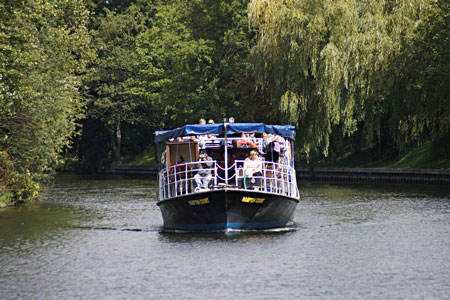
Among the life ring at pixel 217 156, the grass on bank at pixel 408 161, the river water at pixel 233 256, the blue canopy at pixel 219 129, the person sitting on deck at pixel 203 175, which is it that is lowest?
the river water at pixel 233 256

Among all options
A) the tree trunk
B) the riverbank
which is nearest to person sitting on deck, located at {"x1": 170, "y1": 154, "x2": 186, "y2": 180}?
the riverbank

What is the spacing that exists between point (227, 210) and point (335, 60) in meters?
22.8

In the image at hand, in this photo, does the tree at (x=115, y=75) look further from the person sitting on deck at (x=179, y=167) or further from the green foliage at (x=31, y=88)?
the person sitting on deck at (x=179, y=167)

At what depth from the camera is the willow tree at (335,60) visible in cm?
4653

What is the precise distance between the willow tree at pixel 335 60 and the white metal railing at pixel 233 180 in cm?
1825

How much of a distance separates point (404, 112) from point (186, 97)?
27.2 metres

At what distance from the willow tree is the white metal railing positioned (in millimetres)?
18252

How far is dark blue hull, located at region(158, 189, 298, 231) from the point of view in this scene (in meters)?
25.3

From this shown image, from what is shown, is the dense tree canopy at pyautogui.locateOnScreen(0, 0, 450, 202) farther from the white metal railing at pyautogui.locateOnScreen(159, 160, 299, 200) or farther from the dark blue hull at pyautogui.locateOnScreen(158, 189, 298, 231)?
the dark blue hull at pyautogui.locateOnScreen(158, 189, 298, 231)

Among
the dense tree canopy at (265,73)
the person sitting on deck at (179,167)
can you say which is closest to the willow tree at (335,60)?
the dense tree canopy at (265,73)

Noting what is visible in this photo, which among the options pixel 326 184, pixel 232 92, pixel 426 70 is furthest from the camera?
pixel 232 92

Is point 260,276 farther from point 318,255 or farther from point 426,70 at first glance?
point 426,70

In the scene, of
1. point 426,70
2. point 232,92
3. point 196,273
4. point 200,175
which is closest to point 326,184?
point 426,70

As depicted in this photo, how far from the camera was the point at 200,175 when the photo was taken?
1040 inches
